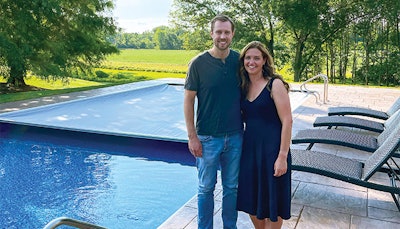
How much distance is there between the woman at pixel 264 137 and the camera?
2.19m

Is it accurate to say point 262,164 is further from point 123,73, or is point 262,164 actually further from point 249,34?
point 123,73

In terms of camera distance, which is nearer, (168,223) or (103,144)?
(168,223)

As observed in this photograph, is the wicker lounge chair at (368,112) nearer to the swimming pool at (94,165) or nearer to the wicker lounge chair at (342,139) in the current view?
the wicker lounge chair at (342,139)

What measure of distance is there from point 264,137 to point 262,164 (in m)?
0.16

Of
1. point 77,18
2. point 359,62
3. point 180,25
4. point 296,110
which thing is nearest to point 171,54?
point 180,25

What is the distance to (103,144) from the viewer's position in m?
6.12

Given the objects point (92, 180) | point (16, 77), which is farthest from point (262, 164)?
point (16, 77)

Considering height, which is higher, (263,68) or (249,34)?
(249,34)

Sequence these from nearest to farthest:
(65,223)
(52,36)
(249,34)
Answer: (65,223) → (52,36) → (249,34)

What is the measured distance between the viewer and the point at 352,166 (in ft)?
10.9

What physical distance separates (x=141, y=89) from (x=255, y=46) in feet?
29.4

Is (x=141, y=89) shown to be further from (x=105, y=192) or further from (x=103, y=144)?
(x=105, y=192)

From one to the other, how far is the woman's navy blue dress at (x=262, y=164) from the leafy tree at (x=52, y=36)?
894 cm

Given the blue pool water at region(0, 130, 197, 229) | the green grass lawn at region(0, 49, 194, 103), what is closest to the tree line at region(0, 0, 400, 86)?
the green grass lawn at region(0, 49, 194, 103)
